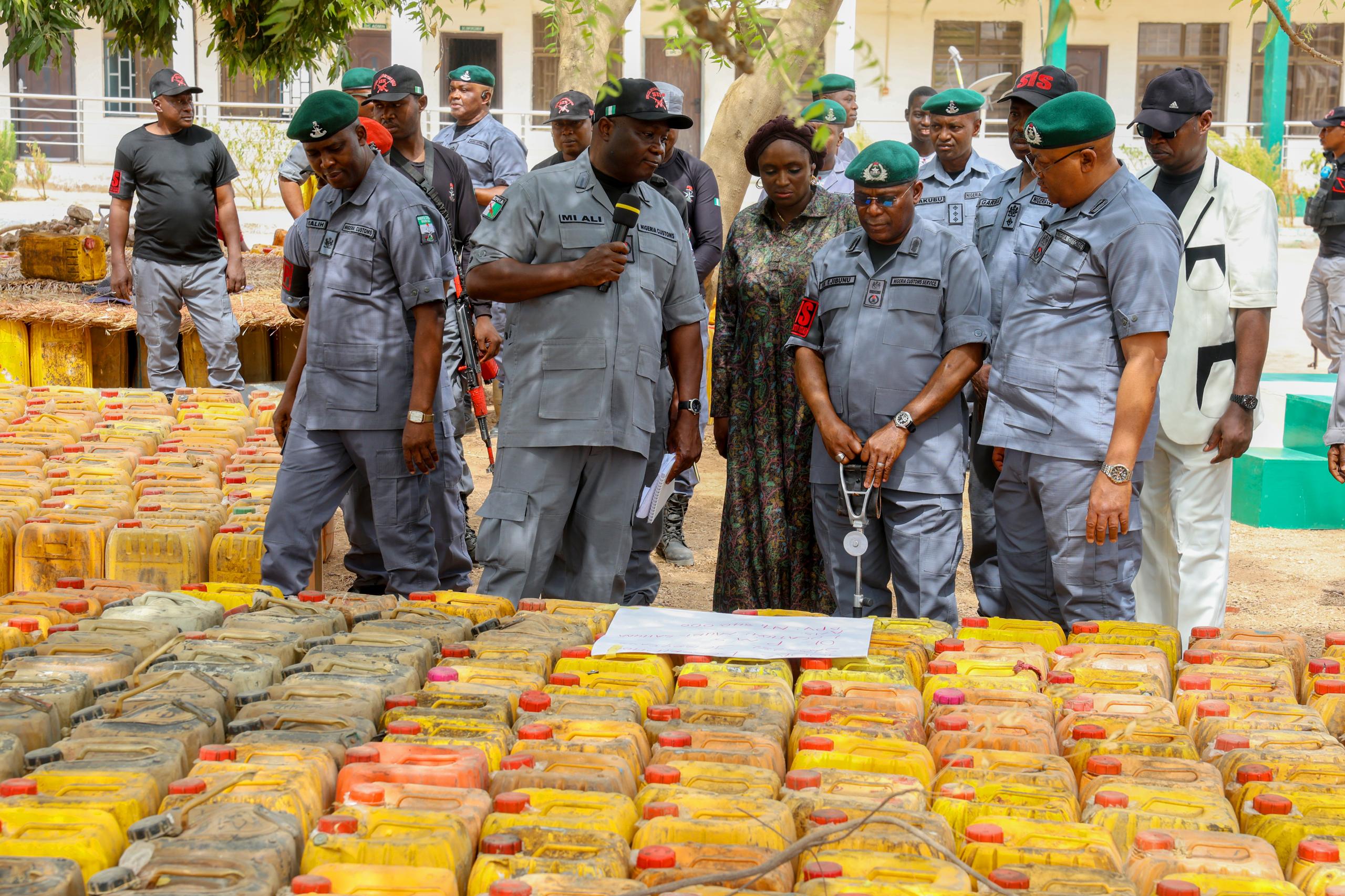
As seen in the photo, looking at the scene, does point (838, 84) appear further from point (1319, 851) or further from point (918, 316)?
point (1319, 851)

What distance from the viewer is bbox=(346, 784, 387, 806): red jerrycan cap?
2502 millimetres

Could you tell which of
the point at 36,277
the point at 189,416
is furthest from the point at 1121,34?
the point at 189,416

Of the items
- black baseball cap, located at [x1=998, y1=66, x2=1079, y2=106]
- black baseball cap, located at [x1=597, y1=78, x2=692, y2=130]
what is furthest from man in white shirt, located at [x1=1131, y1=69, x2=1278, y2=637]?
black baseball cap, located at [x1=597, y1=78, x2=692, y2=130]

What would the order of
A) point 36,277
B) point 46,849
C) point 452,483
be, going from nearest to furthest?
point 46,849, point 452,483, point 36,277

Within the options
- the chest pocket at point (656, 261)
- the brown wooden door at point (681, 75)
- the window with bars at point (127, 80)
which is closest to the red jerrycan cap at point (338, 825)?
the chest pocket at point (656, 261)

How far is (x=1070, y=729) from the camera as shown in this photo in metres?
2.97

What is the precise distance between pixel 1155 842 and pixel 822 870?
0.60 meters

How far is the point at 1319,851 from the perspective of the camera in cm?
232

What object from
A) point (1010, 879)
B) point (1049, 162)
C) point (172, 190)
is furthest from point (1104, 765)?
point (172, 190)

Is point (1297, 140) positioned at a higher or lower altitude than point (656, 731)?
higher

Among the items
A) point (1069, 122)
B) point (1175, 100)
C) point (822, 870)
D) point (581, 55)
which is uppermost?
point (581, 55)

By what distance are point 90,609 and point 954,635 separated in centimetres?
228

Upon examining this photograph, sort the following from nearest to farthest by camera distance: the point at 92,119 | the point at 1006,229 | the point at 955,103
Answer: the point at 1006,229 → the point at 955,103 → the point at 92,119

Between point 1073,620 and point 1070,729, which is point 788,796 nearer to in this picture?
point 1070,729
